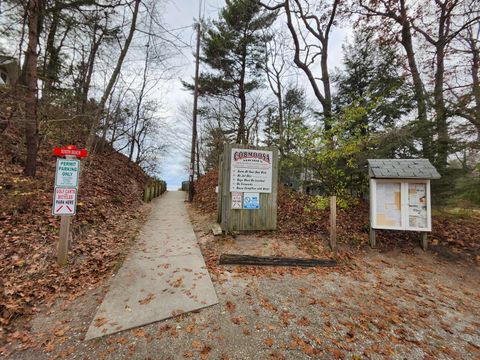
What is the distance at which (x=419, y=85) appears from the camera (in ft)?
22.9

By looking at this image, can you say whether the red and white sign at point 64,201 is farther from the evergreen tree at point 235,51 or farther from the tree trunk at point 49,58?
the evergreen tree at point 235,51

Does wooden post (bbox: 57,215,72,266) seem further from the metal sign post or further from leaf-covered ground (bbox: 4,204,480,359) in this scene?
leaf-covered ground (bbox: 4,204,480,359)

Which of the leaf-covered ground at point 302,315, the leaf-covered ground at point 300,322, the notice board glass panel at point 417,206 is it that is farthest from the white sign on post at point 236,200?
the notice board glass panel at point 417,206

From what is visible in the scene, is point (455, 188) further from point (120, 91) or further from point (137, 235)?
point (120, 91)

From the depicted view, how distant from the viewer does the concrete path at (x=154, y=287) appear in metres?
2.57

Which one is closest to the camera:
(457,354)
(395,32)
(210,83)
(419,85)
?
(457,354)

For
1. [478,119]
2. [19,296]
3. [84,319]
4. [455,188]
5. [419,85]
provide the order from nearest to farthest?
1. [84,319]
2. [19,296]
3. [478,119]
4. [455,188]
5. [419,85]

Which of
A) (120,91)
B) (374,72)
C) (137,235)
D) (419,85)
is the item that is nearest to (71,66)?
(120,91)

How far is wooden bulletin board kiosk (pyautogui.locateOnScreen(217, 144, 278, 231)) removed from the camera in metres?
5.46

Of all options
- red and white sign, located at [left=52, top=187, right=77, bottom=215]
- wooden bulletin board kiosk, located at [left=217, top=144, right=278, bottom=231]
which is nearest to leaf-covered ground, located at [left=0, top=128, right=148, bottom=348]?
red and white sign, located at [left=52, top=187, right=77, bottom=215]

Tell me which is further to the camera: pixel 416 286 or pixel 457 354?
pixel 416 286

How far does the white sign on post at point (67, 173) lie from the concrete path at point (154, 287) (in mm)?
1746

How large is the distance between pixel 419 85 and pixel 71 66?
15.3m

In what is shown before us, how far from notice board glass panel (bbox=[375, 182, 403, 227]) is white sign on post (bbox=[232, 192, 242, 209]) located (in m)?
3.44
